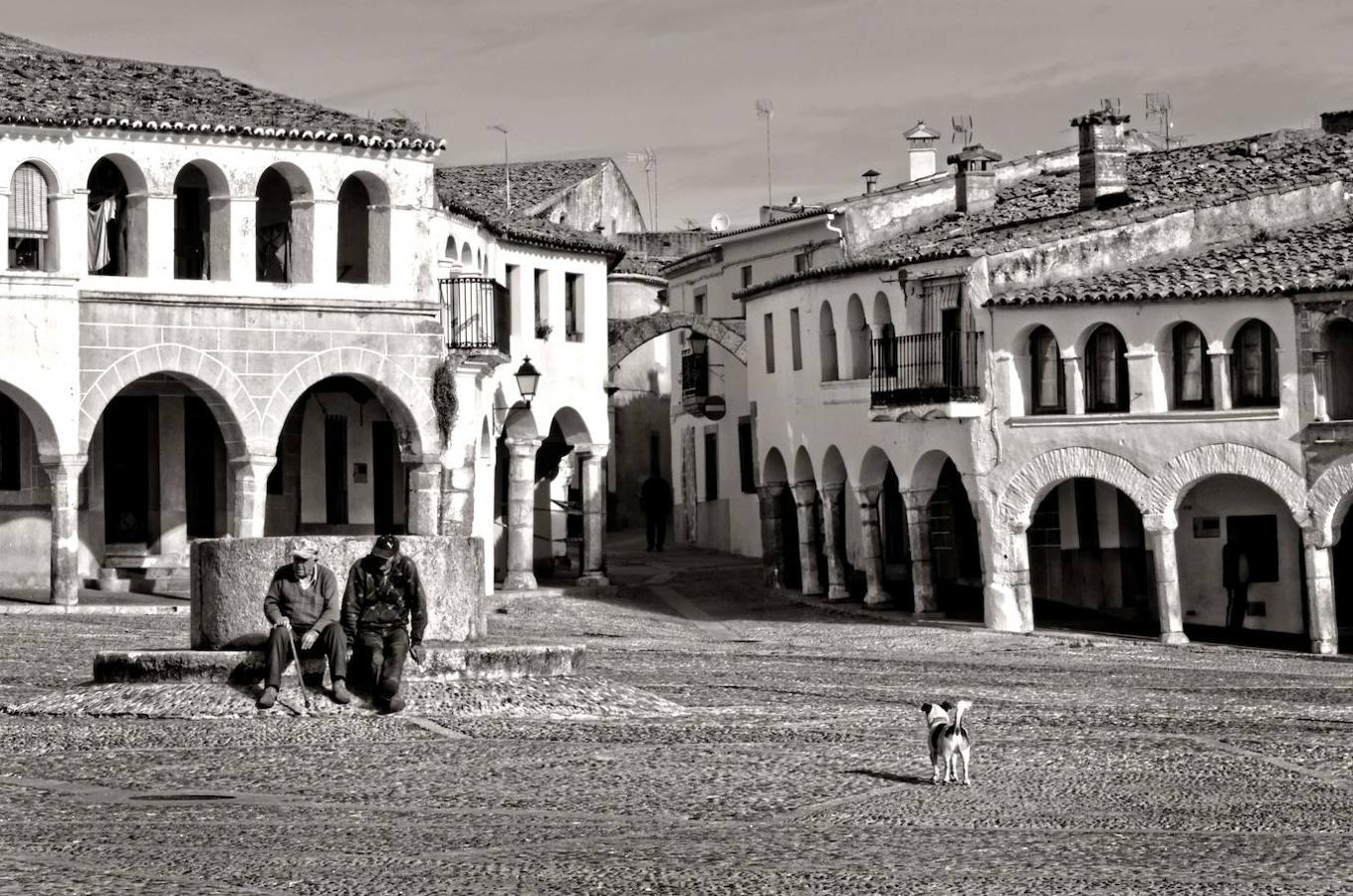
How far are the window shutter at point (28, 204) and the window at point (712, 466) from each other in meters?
23.0

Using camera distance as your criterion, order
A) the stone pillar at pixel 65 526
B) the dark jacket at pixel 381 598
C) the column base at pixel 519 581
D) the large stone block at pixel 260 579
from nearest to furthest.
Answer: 1. the dark jacket at pixel 381 598
2. the large stone block at pixel 260 579
3. the stone pillar at pixel 65 526
4. the column base at pixel 519 581

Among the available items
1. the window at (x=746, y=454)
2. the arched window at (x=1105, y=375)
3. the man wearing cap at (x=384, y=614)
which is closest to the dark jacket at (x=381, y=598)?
the man wearing cap at (x=384, y=614)

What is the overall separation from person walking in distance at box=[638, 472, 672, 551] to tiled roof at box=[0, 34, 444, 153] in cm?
1856

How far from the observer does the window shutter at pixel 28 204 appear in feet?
104

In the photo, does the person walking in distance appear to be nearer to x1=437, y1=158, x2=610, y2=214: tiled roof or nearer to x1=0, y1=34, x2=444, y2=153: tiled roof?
x1=437, y1=158, x2=610, y2=214: tiled roof

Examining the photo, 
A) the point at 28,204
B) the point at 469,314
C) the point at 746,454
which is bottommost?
the point at 746,454

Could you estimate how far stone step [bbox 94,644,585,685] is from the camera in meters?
18.1

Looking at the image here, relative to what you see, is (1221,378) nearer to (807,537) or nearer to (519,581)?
(807,537)

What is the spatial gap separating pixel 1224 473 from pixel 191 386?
14008mm

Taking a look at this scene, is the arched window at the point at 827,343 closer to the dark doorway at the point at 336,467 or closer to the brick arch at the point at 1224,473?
the brick arch at the point at 1224,473

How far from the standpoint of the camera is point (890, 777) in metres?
15.5

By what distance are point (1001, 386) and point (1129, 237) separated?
315 centimetres

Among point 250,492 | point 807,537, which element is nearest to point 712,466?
point 807,537

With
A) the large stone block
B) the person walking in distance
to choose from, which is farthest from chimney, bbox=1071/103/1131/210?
the large stone block
